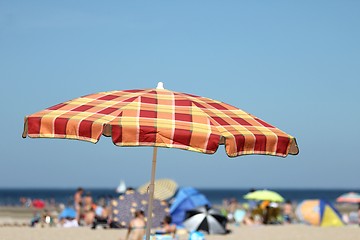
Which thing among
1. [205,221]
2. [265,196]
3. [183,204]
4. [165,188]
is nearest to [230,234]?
[205,221]

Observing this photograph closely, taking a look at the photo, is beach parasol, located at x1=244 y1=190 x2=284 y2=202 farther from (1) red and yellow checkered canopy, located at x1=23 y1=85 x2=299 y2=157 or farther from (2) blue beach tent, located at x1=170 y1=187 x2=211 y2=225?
(1) red and yellow checkered canopy, located at x1=23 y1=85 x2=299 y2=157

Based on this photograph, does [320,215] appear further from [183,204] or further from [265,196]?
[183,204]

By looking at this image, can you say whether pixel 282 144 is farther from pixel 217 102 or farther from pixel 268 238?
pixel 268 238

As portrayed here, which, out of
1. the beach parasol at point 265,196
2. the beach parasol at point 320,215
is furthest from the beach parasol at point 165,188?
the beach parasol at point 320,215

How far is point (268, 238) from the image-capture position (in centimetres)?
1831

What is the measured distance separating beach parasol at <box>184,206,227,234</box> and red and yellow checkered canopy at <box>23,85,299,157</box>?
13758mm

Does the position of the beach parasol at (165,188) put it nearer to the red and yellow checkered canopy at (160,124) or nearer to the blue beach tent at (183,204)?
the blue beach tent at (183,204)

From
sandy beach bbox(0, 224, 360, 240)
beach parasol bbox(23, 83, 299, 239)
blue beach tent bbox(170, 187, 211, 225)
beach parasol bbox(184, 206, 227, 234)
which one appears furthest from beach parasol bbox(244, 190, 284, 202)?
beach parasol bbox(23, 83, 299, 239)

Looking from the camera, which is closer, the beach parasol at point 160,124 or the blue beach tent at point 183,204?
the beach parasol at point 160,124

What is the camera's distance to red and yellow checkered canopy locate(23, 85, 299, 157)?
5480mm

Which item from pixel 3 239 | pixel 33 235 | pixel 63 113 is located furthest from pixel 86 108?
pixel 33 235

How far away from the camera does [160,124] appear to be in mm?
5547

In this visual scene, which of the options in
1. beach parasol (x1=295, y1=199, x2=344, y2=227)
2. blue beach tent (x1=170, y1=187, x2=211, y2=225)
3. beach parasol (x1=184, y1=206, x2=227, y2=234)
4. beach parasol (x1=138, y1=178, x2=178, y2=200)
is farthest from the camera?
beach parasol (x1=138, y1=178, x2=178, y2=200)

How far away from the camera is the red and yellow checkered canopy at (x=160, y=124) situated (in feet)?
18.0
